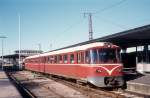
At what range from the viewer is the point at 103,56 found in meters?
17.0

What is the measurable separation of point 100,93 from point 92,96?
1.22 meters

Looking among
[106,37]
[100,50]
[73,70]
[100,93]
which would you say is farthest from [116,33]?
[100,93]

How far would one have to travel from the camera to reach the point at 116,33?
981 inches

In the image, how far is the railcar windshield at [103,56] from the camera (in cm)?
1695

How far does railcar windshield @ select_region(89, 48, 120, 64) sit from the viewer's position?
1695 cm

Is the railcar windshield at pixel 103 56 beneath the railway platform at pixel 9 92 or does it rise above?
above

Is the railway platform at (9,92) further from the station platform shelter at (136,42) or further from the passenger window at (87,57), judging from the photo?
the station platform shelter at (136,42)

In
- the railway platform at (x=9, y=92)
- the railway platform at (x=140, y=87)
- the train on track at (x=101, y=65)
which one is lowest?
the railway platform at (x=9, y=92)

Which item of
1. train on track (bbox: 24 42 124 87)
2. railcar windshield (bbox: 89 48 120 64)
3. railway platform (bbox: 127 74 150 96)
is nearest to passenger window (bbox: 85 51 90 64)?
train on track (bbox: 24 42 124 87)

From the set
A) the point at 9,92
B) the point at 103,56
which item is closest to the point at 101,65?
the point at 103,56

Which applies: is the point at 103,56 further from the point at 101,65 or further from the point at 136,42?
the point at 136,42

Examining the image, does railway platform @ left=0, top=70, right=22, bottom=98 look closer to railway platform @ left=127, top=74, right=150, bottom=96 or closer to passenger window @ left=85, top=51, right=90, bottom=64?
passenger window @ left=85, top=51, right=90, bottom=64

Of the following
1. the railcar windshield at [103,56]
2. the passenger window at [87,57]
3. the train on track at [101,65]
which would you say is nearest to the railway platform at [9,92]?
the train on track at [101,65]

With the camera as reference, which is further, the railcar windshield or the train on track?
the railcar windshield
